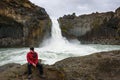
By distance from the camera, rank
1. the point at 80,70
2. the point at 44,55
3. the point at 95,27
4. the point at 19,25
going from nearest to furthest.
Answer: the point at 80,70
the point at 44,55
the point at 19,25
the point at 95,27

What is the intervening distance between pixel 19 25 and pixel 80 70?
45.8 meters

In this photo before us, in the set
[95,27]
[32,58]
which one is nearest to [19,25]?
[95,27]

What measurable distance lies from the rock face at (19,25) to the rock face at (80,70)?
43.0 metres

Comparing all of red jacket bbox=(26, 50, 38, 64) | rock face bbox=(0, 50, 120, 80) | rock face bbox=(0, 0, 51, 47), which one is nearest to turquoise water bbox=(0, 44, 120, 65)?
rock face bbox=(0, 50, 120, 80)

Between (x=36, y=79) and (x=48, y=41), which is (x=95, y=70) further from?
(x=48, y=41)

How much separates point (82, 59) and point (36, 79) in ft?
12.0

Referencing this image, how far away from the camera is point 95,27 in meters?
84.9

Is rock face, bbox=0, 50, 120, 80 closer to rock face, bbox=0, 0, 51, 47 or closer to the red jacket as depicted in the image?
the red jacket

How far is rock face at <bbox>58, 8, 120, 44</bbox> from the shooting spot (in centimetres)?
8138

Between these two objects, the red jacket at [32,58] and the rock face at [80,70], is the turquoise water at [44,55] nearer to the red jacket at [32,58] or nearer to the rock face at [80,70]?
the rock face at [80,70]

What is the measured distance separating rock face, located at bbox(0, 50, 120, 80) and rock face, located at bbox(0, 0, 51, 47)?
4298cm

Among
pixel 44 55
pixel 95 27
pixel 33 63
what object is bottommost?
pixel 44 55

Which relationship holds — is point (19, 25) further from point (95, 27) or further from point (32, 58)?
point (32, 58)

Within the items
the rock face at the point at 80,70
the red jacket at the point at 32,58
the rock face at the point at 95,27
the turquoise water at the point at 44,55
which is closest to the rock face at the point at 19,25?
the turquoise water at the point at 44,55
